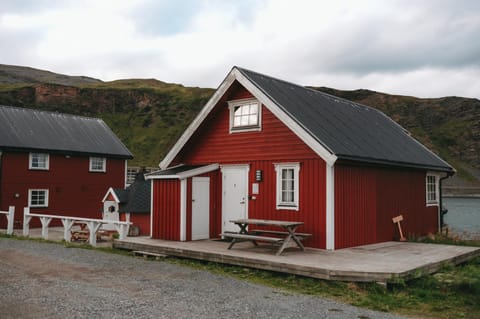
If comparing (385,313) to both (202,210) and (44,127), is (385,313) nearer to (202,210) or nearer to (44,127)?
(202,210)

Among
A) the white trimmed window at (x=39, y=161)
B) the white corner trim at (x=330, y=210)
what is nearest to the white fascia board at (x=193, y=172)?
the white corner trim at (x=330, y=210)

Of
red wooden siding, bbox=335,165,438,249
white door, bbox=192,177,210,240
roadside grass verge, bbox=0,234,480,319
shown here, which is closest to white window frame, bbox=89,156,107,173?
white door, bbox=192,177,210,240

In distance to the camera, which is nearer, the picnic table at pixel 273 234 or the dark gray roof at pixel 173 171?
the picnic table at pixel 273 234

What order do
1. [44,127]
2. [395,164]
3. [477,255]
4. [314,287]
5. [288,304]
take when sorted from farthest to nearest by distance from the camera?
[44,127], [395,164], [477,255], [314,287], [288,304]

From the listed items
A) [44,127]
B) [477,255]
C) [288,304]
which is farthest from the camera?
[44,127]

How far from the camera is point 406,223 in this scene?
1496cm

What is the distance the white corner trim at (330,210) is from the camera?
454 inches

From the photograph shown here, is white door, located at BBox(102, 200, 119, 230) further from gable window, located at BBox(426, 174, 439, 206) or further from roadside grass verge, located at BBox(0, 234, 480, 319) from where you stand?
gable window, located at BBox(426, 174, 439, 206)

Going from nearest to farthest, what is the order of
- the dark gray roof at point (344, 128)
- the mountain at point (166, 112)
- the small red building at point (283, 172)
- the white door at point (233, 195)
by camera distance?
1. the small red building at point (283, 172)
2. the dark gray roof at point (344, 128)
3. the white door at point (233, 195)
4. the mountain at point (166, 112)

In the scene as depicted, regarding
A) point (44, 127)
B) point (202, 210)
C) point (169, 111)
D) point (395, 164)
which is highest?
point (169, 111)

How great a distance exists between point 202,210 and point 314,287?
581 cm

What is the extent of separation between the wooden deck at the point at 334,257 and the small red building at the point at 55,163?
11.7 metres

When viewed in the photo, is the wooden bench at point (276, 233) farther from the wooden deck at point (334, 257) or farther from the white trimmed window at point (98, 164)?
the white trimmed window at point (98, 164)

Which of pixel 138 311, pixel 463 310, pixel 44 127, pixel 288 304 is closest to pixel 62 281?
pixel 138 311
